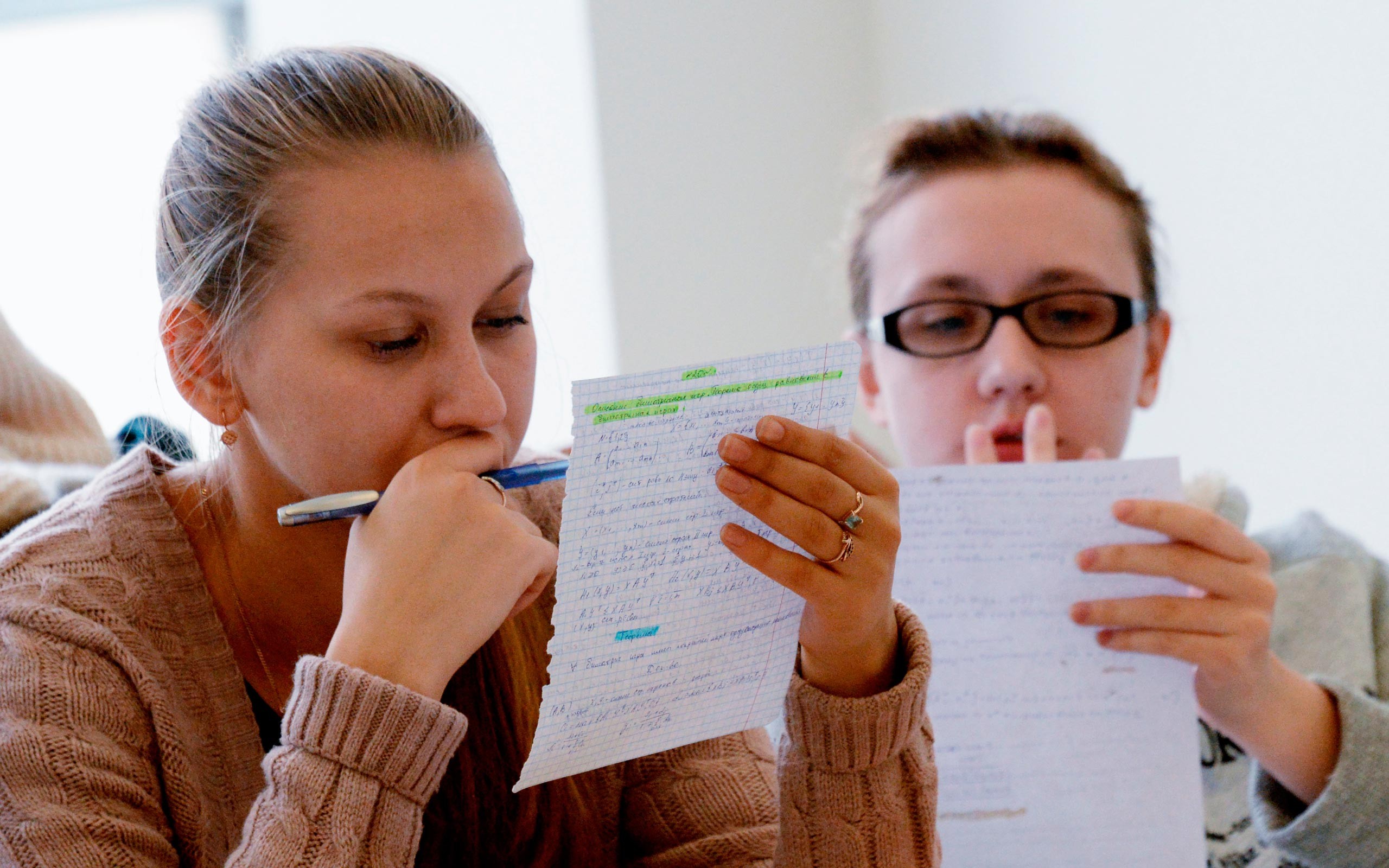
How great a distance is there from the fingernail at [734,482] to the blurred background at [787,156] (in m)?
1.04

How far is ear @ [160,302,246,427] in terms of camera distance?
0.96m

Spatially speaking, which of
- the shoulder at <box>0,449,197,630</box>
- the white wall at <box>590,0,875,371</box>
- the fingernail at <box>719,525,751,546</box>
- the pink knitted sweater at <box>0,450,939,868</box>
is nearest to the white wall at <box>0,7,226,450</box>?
the white wall at <box>590,0,875,371</box>

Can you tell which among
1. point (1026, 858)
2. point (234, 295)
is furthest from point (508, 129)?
point (1026, 858)

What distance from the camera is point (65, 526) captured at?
977mm

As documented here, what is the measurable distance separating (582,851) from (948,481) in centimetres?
46

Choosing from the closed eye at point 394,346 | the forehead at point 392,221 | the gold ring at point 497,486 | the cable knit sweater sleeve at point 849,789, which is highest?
the forehead at point 392,221

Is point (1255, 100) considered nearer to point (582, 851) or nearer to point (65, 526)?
point (582, 851)

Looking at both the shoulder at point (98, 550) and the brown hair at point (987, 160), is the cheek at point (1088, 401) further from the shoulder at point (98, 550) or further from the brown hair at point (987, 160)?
the shoulder at point (98, 550)

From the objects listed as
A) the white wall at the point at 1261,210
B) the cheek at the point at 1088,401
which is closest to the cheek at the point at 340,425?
the cheek at the point at 1088,401

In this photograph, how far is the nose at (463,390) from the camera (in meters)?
0.89

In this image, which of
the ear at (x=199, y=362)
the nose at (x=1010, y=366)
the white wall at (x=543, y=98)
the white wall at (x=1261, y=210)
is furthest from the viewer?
the white wall at (x=543, y=98)

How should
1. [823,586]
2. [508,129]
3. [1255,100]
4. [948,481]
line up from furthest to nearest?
[508,129]
[1255,100]
[948,481]
[823,586]

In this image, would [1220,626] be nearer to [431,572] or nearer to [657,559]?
[657,559]

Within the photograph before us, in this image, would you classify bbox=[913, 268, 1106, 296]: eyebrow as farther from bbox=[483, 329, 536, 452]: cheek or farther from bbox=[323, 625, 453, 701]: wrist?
bbox=[323, 625, 453, 701]: wrist
